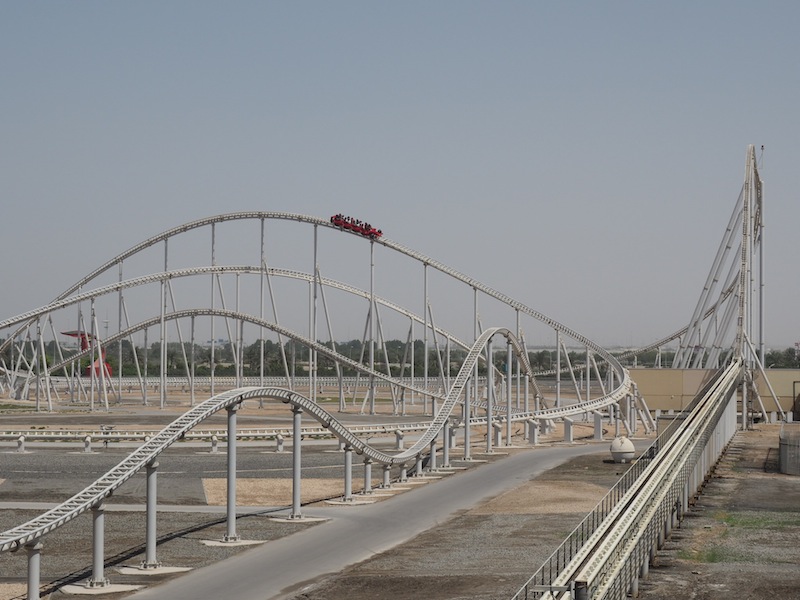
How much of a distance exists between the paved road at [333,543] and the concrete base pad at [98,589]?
1.45ft

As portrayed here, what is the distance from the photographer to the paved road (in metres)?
21.1

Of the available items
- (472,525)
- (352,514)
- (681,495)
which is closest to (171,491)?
(352,514)

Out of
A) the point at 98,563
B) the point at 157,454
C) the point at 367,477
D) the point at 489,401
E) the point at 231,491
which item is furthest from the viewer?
the point at 489,401

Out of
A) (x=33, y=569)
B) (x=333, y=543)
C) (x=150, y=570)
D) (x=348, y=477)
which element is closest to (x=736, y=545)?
(x=333, y=543)

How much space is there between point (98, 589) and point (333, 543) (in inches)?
259

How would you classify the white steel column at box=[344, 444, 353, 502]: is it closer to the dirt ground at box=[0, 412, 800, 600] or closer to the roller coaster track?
the roller coaster track

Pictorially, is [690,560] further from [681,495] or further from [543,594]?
[543,594]

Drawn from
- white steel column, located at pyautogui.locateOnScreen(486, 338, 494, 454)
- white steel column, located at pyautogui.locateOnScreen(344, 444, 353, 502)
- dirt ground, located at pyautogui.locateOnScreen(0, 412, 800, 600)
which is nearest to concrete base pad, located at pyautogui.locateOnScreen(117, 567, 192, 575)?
dirt ground, located at pyautogui.locateOnScreen(0, 412, 800, 600)

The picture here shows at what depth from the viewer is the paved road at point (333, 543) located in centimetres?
2114

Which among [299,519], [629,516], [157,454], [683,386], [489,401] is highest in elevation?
[683,386]

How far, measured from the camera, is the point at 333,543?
87.0 ft

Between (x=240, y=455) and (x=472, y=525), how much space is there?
67.7 feet

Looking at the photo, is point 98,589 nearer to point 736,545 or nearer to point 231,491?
point 231,491

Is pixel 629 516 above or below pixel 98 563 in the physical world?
above
